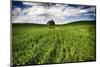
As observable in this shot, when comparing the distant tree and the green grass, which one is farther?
the distant tree

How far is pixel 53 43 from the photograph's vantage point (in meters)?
2.45

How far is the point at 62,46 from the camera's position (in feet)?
8.17

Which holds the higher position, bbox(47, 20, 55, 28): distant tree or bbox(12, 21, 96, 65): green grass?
bbox(47, 20, 55, 28): distant tree

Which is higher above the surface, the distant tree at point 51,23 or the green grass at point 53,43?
the distant tree at point 51,23

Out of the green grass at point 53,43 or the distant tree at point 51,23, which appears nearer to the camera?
the green grass at point 53,43

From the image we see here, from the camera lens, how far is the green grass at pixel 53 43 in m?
2.30

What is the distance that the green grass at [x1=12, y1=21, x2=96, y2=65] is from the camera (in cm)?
230

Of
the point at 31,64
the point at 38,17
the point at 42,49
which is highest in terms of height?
the point at 38,17

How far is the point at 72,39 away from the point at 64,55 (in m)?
0.27

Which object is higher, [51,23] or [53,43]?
[51,23]

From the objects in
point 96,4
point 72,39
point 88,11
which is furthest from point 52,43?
point 96,4

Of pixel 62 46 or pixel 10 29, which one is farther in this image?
pixel 62 46

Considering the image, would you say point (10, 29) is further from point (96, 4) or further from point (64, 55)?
point (96, 4)
